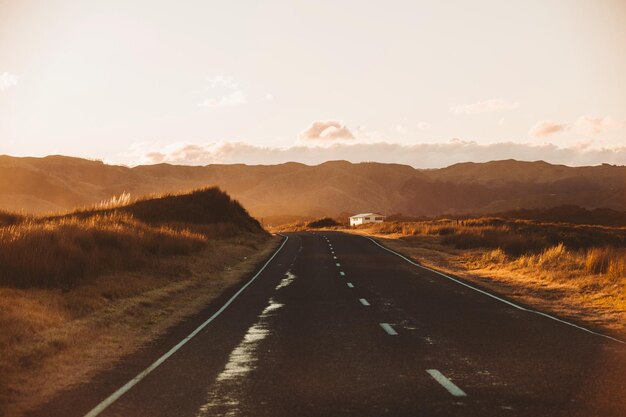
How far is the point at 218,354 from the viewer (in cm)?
1016

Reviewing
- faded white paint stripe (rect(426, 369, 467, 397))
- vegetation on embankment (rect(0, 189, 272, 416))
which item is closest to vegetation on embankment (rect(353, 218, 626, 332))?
faded white paint stripe (rect(426, 369, 467, 397))

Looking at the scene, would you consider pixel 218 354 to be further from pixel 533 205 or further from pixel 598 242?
pixel 533 205

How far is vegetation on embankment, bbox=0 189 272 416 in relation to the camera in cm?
947

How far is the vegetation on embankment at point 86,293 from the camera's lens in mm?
9469

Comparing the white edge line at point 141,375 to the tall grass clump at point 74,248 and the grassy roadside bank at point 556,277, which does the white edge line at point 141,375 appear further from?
the grassy roadside bank at point 556,277

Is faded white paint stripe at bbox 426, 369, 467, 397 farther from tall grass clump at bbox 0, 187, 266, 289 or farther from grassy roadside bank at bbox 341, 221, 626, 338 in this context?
tall grass clump at bbox 0, 187, 266, 289

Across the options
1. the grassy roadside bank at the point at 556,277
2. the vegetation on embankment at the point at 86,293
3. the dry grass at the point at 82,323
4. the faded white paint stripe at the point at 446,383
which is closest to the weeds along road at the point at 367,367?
the faded white paint stripe at the point at 446,383

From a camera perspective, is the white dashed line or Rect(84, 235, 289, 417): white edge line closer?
Rect(84, 235, 289, 417): white edge line

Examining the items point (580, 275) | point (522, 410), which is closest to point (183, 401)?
point (522, 410)

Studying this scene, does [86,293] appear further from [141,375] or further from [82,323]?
[141,375]

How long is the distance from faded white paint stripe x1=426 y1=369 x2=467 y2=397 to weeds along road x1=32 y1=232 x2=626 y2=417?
0.01 meters

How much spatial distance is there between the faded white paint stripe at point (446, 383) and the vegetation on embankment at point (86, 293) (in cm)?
476

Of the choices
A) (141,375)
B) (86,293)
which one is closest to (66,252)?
(86,293)

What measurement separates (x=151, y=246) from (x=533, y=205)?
184 m
